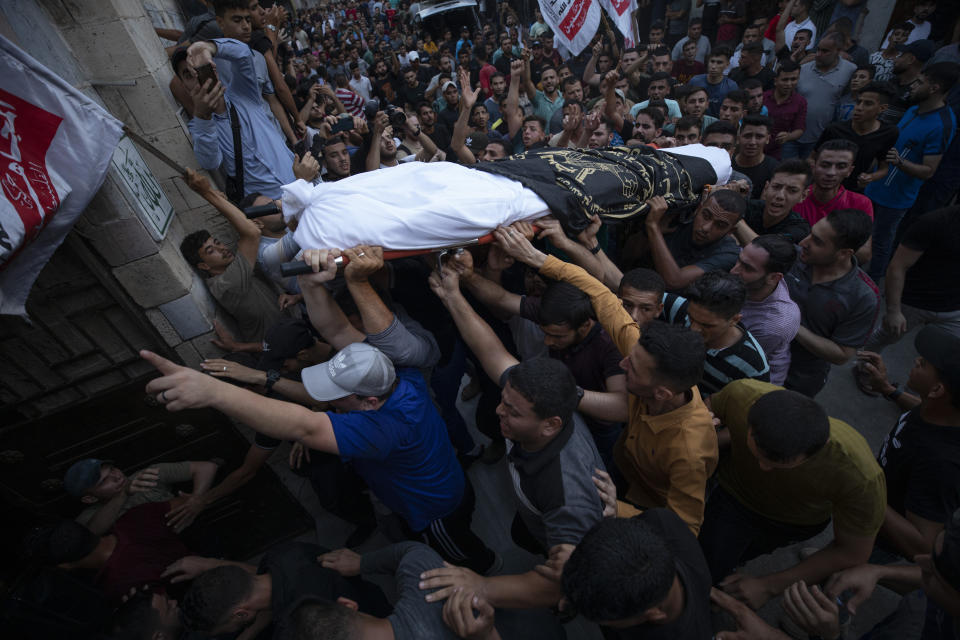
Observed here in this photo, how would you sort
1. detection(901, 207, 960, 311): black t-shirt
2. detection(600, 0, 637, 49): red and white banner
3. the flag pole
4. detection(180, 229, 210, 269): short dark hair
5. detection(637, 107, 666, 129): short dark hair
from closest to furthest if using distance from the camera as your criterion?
1. the flag pole
2. detection(180, 229, 210, 269): short dark hair
3. detection(901, 207, 960, 311): black t-shirt
4. detection(637, 107, 666, 129): short dark hair
5. detection(600, 0, 637, 49): red and white banner

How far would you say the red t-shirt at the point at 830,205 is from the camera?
3.29m

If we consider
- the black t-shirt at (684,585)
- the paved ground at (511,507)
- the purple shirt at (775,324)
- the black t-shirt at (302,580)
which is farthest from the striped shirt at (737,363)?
the black t-shirt at (302,580)

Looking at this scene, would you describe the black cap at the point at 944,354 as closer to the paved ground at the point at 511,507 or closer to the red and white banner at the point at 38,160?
the paved ground at the point at 511,507

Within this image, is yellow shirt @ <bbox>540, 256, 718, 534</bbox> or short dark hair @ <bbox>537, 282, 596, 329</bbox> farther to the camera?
short dark hair @ <bbox>537, 282, 596, 329</bbox>

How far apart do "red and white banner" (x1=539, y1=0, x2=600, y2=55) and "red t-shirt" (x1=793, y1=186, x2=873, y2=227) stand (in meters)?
2.86

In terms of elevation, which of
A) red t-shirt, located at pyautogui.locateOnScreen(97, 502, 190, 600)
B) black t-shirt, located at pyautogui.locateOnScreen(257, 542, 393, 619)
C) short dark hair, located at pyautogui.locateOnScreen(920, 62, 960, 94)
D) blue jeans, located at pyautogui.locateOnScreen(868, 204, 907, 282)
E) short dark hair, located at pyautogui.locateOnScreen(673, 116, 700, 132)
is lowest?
blue jeans, located at pyautogui.locateOnScreen(868, 204, 907, 282)

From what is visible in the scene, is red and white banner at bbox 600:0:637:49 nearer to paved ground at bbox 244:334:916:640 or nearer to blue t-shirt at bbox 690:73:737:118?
blue t-shirt at bbox 690:73:737:118

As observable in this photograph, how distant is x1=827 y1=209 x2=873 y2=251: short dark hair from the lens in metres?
2.44

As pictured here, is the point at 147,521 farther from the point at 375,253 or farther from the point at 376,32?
the point at 376,32

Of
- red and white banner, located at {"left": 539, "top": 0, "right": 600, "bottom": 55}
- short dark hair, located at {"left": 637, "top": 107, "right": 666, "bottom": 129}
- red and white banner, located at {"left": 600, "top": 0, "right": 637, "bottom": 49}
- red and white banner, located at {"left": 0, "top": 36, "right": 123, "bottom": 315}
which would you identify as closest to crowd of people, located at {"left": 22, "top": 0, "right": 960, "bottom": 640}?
short dark hair, located at {"left": 637, "top": 107, "right": 666, "bottom": 129}

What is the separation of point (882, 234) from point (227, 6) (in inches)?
243

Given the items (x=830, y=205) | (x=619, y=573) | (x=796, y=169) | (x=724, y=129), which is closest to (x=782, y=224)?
(x=796, y=169)

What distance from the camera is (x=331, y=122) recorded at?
465 centimetres

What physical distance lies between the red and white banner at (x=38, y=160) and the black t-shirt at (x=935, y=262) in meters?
4.78
